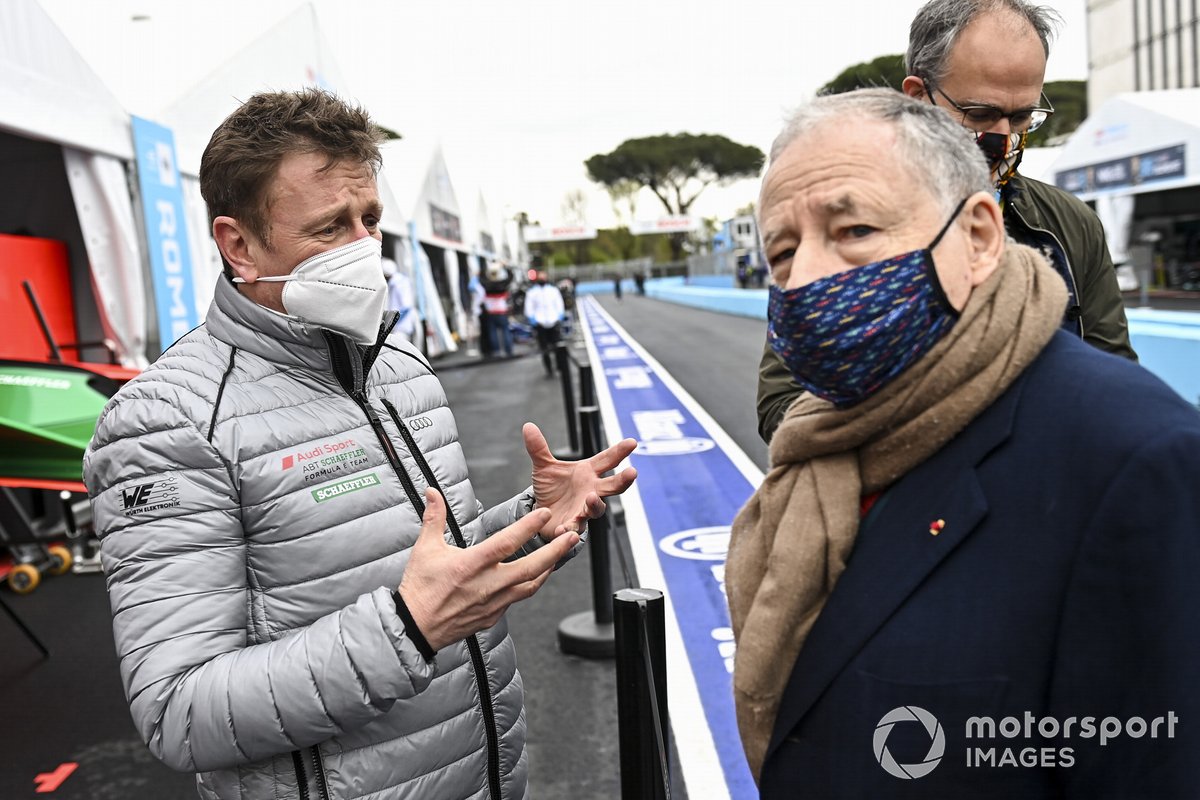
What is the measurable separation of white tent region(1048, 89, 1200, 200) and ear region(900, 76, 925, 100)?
72.1 feet

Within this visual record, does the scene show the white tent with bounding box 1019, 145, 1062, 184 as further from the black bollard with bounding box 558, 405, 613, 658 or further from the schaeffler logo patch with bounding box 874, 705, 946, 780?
the schaeffler logo patch with bounding box 874, 705, 946, 780

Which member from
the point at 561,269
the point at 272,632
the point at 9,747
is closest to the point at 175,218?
the point at 9,747

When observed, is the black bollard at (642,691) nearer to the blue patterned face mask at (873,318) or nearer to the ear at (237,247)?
the blue patterned face mask at (873,318)

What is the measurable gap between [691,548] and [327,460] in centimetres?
421

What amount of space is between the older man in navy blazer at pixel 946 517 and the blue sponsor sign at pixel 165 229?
296 inches

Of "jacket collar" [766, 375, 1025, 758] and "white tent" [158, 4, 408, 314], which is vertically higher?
"white tent" [158, 4, 408, 314]

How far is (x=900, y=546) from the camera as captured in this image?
3.84 ft

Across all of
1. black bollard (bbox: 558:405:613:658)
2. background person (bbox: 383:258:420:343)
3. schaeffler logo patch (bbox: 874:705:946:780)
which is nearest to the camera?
schaeffler logo patch (bbox: 874:705:946:780)

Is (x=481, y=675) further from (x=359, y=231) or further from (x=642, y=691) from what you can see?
(x=359, y=231)

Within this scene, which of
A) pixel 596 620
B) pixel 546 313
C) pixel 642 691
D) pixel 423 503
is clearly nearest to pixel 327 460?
pixel 423 503

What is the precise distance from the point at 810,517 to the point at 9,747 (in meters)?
4.14

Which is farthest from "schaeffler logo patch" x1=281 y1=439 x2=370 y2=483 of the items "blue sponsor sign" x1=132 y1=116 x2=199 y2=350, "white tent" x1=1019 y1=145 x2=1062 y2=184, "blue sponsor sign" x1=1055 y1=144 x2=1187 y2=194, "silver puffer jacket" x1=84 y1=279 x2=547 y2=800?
"white tent" x1=1019 y1=145 x2=1062 y2=184

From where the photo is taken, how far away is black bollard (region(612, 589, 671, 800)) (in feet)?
6.39

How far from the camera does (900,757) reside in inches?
45.5
